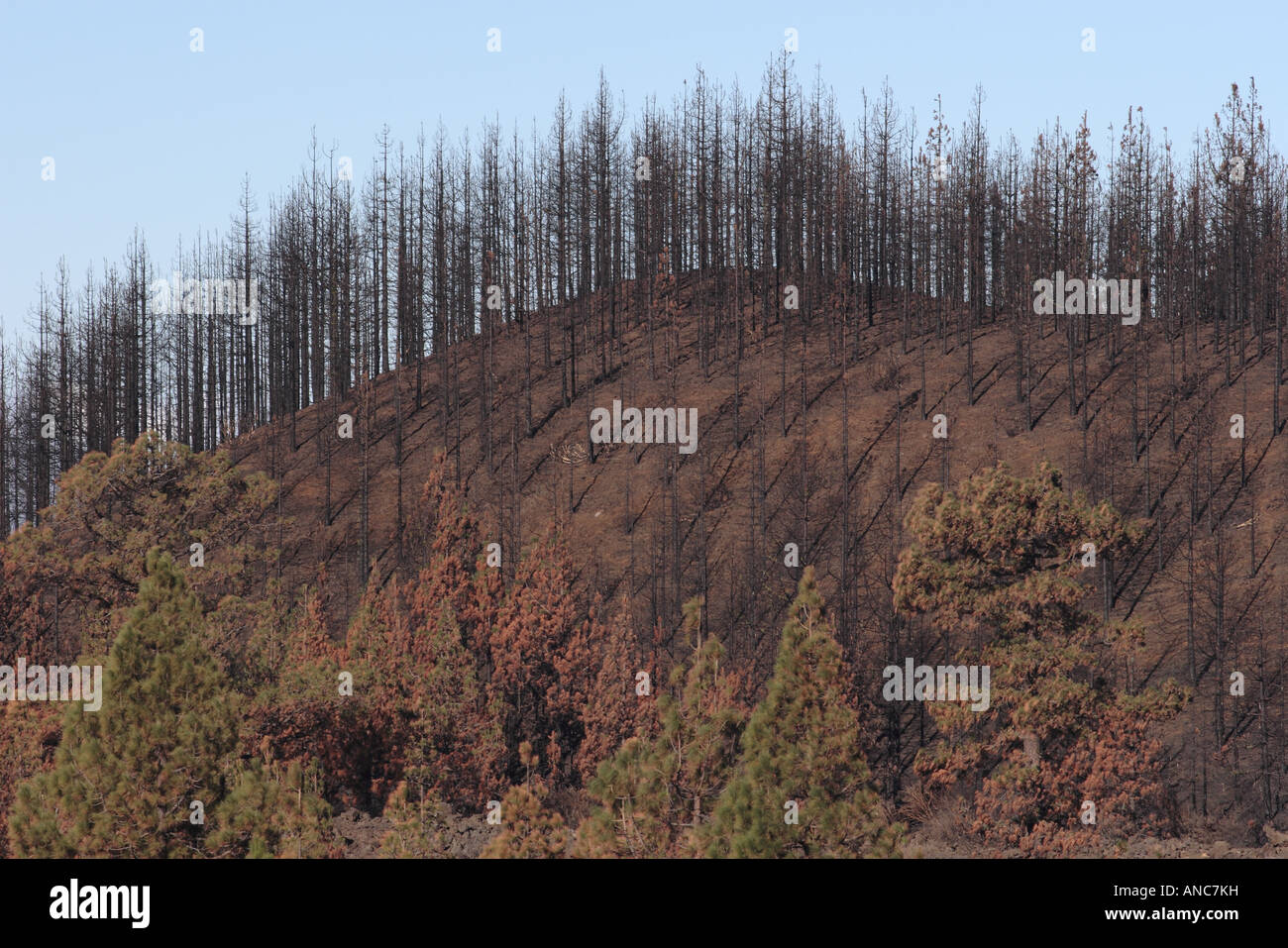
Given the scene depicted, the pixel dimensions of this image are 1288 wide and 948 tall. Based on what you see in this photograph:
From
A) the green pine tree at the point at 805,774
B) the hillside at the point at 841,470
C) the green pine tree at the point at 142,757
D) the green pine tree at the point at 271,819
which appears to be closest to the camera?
the green pine tree at the point at 805,774

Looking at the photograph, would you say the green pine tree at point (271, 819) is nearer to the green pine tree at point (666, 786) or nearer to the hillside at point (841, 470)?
the green pine tree at point (666, 786)

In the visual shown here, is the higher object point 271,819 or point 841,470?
point 841,470

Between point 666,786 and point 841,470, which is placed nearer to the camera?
point 666,786

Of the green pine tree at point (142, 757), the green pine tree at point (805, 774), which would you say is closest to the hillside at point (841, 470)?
the green pine tree at point (805, 774)

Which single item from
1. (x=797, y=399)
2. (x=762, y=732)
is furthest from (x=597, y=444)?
(x=762, y=732)

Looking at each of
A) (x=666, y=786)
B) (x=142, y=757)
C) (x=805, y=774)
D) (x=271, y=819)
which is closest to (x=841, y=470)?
(x=805, y=774)

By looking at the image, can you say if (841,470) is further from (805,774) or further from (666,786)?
(666,786)
